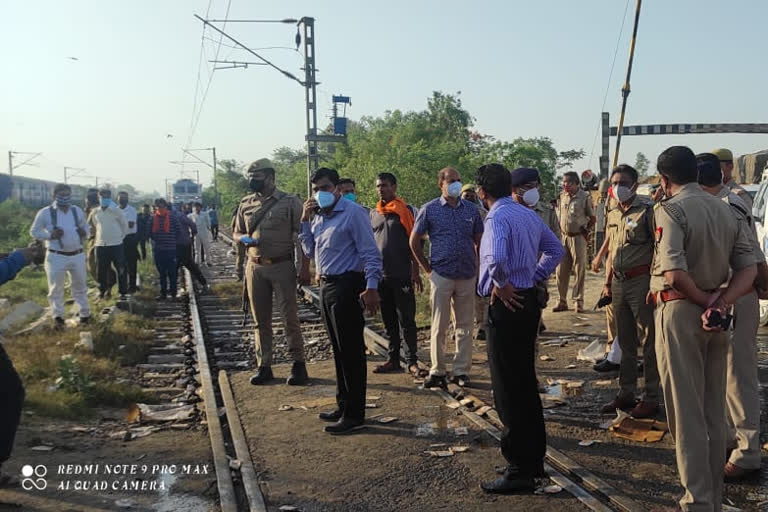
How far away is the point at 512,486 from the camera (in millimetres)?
4125

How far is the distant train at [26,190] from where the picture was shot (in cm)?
5223

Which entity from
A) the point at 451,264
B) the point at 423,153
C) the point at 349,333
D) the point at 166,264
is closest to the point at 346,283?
the point at 349,333

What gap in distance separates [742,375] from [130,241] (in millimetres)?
12090

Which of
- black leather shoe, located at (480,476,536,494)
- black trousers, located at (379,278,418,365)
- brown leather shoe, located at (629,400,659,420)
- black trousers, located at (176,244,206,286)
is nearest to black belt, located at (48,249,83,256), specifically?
black trousers, located at (176,244,206,286)

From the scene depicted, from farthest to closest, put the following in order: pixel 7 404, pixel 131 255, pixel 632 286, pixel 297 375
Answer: pixel 131 255 < pixel 297 375 < pixel 632 286 < pixel 7 404

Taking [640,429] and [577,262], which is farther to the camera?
[577,262]

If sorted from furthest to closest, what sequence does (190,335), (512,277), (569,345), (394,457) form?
(190,335)
(569,345)
(394,457)
(512,277)

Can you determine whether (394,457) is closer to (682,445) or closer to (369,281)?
(369,281)

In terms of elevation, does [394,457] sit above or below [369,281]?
below

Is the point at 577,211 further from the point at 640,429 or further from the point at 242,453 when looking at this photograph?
the point at 242,453

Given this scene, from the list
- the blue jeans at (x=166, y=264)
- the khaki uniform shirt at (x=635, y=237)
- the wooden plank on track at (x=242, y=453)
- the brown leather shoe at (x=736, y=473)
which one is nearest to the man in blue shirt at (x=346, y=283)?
the wooden plank on track at (x=242, y=453)

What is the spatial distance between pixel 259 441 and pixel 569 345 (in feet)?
14.6

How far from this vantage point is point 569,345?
8.33m

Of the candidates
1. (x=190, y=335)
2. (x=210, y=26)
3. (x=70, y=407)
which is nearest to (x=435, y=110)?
(x=210, y=26)
